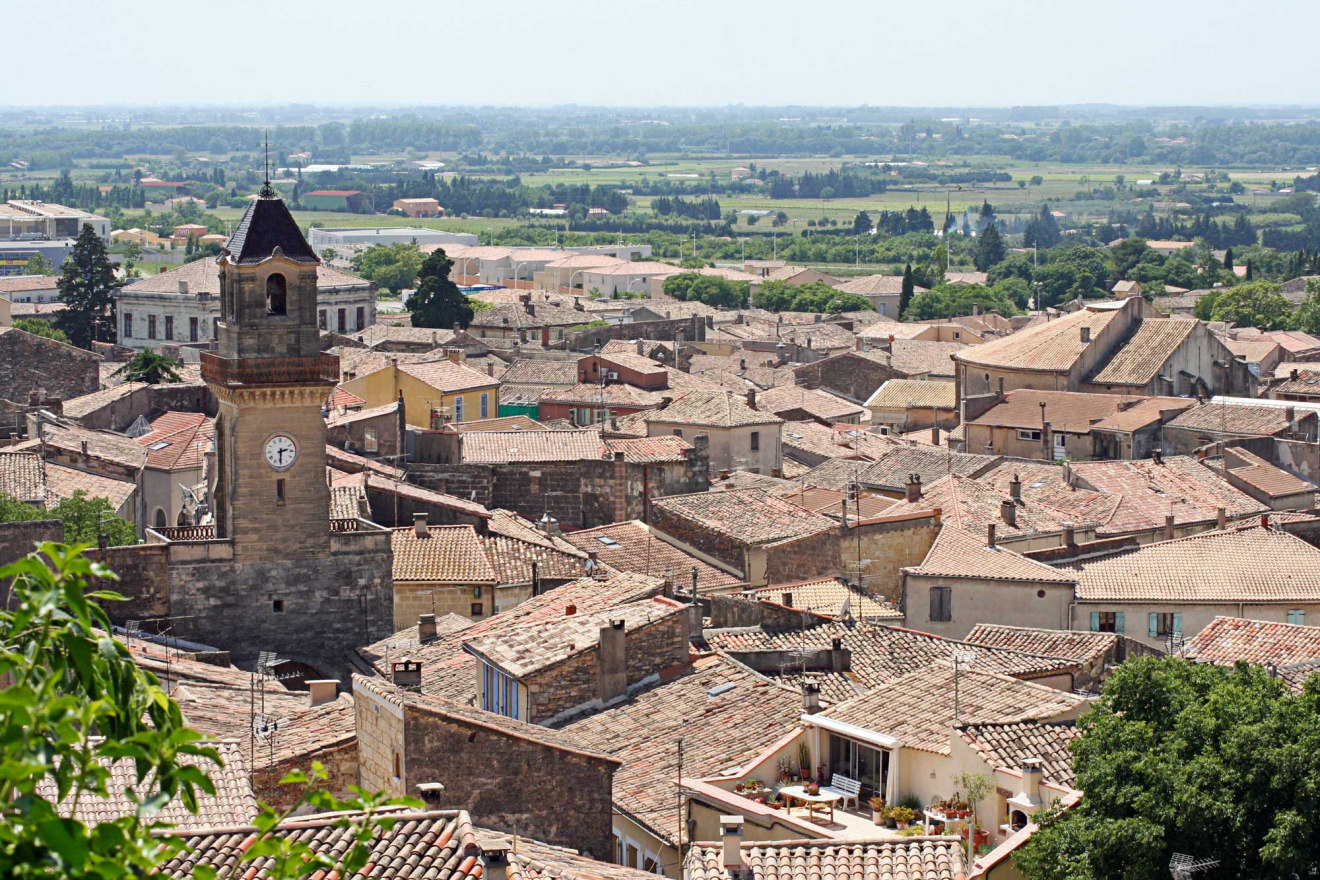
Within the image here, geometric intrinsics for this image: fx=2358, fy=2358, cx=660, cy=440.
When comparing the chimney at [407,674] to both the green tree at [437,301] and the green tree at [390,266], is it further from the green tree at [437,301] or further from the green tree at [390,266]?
the green tree at [390,266]

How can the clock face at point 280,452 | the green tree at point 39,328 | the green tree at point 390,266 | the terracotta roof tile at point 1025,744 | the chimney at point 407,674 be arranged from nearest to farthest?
the terracotta roof tile at point 1025,744
the chimney at point 407,674
the clock face at point 280,452
the green tree at point 39,328
the green tree at point 390,266

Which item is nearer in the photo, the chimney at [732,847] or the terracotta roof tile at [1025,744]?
the chimney at [732,847]

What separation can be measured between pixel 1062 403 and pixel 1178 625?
68.0ft

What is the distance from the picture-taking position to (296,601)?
30656 mm

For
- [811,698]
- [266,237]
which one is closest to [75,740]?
[811,698]

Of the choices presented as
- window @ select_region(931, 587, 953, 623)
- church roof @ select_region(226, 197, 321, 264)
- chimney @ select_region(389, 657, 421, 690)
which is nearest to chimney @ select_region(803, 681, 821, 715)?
chimney @ select_region(389, 657, 421, 690)

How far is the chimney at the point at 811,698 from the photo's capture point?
21484mm

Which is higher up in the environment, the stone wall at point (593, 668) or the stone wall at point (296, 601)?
the stone wall at point (593, 668)

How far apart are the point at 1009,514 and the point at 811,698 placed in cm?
1599

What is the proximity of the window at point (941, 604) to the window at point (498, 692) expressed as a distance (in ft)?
31.0

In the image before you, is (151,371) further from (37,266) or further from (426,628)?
(37,266)

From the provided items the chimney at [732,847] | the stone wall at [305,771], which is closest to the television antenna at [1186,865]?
the chimney at [732,847]

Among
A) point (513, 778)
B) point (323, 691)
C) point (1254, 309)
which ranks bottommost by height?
point (1254, 309)

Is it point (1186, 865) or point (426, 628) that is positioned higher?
point (1186, 865)
